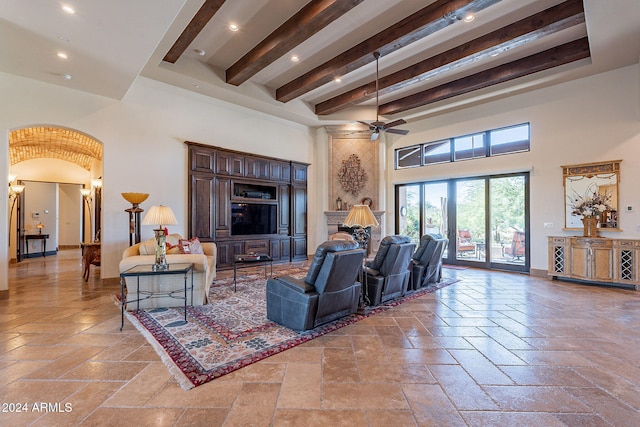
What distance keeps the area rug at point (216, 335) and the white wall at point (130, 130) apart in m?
2.62

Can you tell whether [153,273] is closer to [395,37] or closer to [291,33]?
[291,33]

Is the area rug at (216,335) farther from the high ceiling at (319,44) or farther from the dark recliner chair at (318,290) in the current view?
the high ceiling at (319,44)

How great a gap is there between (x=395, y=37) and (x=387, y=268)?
3.65 meters

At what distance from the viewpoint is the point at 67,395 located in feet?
6.67

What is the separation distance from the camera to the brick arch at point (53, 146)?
21.2 ft

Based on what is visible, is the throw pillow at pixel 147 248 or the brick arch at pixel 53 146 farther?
the brick arch at pixel 53 146

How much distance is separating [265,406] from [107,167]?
542 centimetres

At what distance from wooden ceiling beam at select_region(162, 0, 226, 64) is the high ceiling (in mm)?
19

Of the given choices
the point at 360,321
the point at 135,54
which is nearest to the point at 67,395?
the point at 360,321

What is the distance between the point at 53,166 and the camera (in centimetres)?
1005

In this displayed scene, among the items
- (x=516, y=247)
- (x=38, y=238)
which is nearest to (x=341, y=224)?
(x=516, y=247)

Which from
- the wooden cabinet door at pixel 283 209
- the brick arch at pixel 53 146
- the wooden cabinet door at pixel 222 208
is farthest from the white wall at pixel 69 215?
the wooden cabinet door at pixel 283 209

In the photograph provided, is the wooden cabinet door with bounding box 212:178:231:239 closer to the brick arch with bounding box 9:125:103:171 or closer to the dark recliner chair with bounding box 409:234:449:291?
the brick arch with bounding box 9:125:103:171

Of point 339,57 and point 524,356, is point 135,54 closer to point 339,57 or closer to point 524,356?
point 339,57
